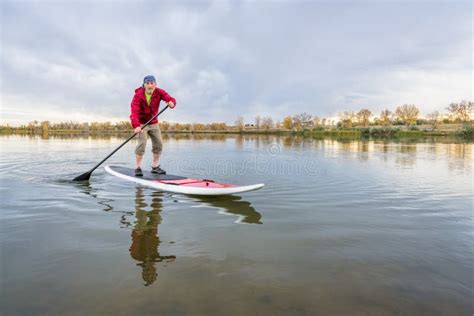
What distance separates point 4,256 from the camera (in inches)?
145

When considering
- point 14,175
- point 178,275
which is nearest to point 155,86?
point 14,175

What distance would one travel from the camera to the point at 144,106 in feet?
28.3

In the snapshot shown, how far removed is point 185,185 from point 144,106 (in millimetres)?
3062

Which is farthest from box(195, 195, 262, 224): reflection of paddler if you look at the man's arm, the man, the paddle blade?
the paddle blade

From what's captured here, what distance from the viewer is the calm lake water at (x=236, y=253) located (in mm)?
2762

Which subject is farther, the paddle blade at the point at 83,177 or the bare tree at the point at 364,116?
the bare tree at the point at 364,116

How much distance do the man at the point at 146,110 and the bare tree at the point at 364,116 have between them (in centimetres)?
9779

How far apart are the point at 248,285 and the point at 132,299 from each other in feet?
3.79

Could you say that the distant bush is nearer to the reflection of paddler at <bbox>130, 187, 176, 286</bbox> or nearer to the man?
the man

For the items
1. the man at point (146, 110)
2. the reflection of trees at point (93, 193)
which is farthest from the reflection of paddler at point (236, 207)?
the man at point (146, 110)

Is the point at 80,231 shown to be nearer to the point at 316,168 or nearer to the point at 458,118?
the point at 316,168

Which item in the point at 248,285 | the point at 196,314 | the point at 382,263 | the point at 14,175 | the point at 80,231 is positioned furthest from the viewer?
the point at 14,175

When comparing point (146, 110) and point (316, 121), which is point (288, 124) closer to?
point (316, 121)

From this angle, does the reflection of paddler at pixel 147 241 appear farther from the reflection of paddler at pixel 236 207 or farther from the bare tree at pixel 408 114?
the bare tree at pixel 408 114
